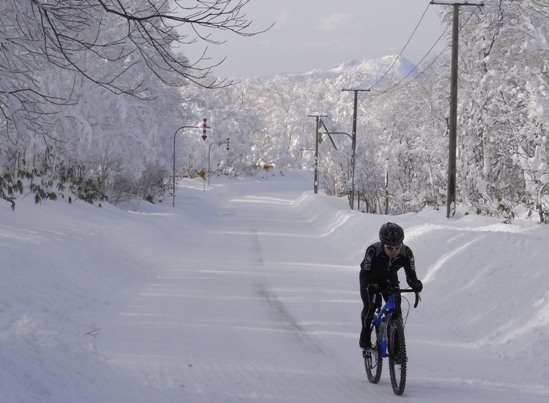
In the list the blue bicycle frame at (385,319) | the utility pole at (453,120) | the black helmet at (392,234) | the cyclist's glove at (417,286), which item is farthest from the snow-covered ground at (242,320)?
the utility pole at (453,120)

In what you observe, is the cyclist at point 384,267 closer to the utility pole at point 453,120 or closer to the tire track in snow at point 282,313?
the tire track in snow at point 282,313

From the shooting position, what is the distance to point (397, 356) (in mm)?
7676

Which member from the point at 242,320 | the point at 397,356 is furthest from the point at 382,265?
the point at 242,320

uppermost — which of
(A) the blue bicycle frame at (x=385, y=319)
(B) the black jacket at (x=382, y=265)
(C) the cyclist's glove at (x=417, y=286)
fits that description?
(B) the black jacket at (x=382, y=265)

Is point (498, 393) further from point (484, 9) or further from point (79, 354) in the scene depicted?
point (484, 9)

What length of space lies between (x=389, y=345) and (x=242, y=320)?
473 cm

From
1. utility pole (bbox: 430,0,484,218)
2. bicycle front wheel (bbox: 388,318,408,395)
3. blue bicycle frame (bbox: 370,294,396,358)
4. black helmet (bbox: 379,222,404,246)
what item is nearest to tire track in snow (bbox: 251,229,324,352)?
blue bicycle frame (bbox: 370,294,396,358)

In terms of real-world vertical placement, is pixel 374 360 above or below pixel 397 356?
below

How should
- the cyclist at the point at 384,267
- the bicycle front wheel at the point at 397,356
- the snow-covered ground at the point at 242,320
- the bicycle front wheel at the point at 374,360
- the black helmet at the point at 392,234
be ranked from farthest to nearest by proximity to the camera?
the bicycle front wheel at the point at 374,360 < the cyclist at the point at 384,267 < the snow-covered ground at the point at 242,320 < the black helmet at the point at 392,234 < the bicycle front wheel at the point at 397,356

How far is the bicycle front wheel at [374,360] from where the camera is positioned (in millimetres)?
8141

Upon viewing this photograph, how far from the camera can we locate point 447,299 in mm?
13914

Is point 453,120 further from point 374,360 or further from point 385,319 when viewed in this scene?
point 385,319

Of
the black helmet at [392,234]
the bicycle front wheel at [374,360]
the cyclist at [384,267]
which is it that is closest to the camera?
the black helmet at [392,234]

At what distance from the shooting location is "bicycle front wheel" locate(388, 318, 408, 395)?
299 inches
